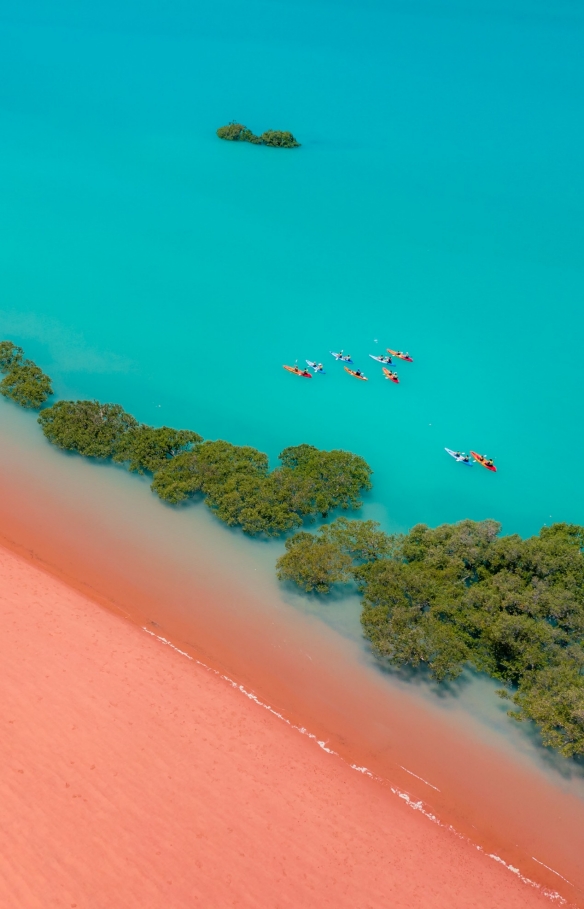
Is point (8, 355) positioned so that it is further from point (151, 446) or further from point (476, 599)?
point (476, 599)

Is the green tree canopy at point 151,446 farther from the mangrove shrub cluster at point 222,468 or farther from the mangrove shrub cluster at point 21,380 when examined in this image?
the mangrove shrub cluster at point 21,380

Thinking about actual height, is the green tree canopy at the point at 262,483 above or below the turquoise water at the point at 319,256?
below

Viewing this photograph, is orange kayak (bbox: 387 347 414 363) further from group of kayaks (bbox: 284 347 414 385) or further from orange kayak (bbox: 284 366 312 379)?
orange kayak (bbox: 284 366 312 379)

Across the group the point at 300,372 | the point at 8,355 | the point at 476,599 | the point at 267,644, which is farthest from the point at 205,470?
the point at 8,355

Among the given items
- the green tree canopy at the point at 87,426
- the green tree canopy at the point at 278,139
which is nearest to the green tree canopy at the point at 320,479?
the green tree canopy at the point at 87,426

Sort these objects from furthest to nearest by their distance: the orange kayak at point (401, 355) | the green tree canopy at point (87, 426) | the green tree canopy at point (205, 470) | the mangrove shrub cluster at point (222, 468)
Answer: the orange kayak at point (401, 355), the green tree canopy at point (87, 426), the green tree canopy at point (205, 470), the mangrove shrub cluster at point (222, 468)

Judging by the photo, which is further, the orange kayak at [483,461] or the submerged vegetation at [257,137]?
the submerged vegetation at [257,137]

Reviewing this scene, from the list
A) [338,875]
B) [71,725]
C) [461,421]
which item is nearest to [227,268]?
[461,421]
